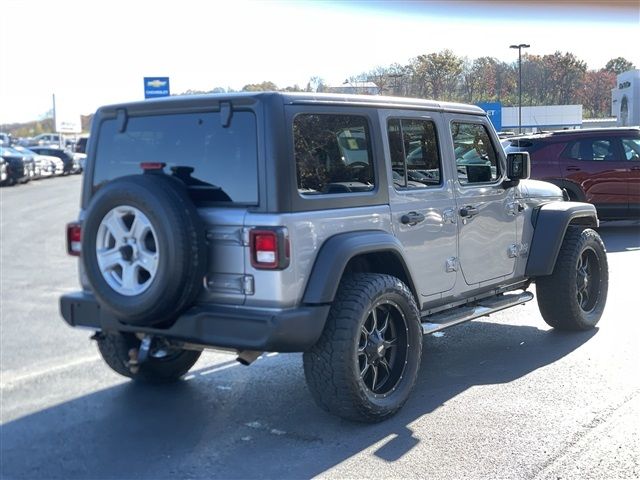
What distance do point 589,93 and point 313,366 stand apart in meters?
7.01

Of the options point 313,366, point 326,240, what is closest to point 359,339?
point 313,366

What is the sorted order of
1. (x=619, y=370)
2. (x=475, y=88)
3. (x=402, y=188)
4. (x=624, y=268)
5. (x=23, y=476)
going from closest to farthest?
(x=23, y=476) < (x=402, y=188) < (x=619, y=370) < (x=475, y=88) < (x=624, y=268)

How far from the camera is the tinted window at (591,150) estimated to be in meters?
12.9

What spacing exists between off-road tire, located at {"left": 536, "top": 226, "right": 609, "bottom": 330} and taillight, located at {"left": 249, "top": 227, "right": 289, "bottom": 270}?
128 inches

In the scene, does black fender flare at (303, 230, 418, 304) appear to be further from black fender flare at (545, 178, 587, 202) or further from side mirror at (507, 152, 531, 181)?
black fender flare at (545, 178, 587, 202)

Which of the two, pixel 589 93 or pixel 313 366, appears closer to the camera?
pixel 313 366

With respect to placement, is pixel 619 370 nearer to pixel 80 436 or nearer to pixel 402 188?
pixel 402 188

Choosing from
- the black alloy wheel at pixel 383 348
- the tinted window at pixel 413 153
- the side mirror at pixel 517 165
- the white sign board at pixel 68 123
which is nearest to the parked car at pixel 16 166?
the side mirror at pixel 517 165

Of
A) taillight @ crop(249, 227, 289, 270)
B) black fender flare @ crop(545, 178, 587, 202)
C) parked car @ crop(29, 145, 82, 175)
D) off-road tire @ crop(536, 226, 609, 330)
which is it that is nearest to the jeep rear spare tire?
taillight @ crop(249, 227, 289, 270)

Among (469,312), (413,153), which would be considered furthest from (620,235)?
(413,153)

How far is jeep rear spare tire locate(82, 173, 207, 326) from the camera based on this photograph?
406 cm

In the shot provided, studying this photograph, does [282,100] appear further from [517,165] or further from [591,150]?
[591,150]

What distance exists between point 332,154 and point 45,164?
1209 inches

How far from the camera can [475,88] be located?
793cm
